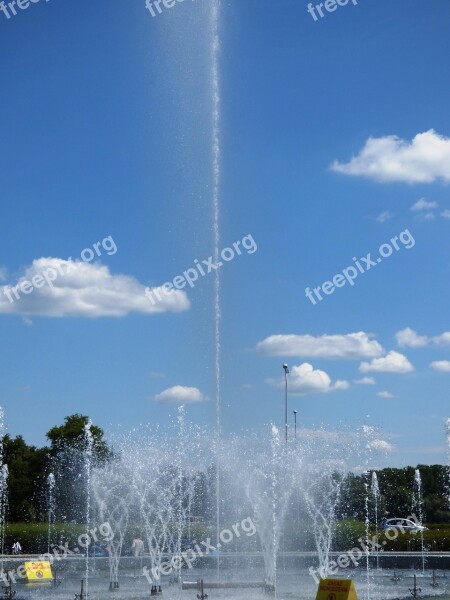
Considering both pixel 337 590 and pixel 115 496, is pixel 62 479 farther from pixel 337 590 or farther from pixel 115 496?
pixel 337 590

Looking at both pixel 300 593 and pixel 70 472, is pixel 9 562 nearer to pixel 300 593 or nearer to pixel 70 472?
pixel 300 593

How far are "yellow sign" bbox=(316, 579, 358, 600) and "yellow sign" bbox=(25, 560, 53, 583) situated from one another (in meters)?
16.1

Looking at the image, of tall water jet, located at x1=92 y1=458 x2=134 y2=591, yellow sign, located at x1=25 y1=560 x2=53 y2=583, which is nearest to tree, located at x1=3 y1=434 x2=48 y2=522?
tall water jet, located at x1=92 y1=458 x2=134 y2=591

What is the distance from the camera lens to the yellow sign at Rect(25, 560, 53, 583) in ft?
86.8

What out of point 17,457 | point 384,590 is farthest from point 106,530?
point 17,457

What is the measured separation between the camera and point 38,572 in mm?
26641

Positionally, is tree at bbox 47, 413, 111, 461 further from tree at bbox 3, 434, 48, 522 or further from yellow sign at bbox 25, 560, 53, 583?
yellow sign at bbox 25, 560, 53, 583

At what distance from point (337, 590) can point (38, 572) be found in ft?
54.5

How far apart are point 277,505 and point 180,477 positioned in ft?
29.7

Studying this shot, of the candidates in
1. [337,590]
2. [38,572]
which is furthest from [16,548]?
[337,590]

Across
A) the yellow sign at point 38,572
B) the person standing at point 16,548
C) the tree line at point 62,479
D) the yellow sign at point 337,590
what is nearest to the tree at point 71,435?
the tree line at point 62,479

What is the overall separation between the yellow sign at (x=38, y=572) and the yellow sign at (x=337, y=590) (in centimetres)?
1612

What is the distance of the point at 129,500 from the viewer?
129 feet

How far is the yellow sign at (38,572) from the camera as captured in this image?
26.5m
